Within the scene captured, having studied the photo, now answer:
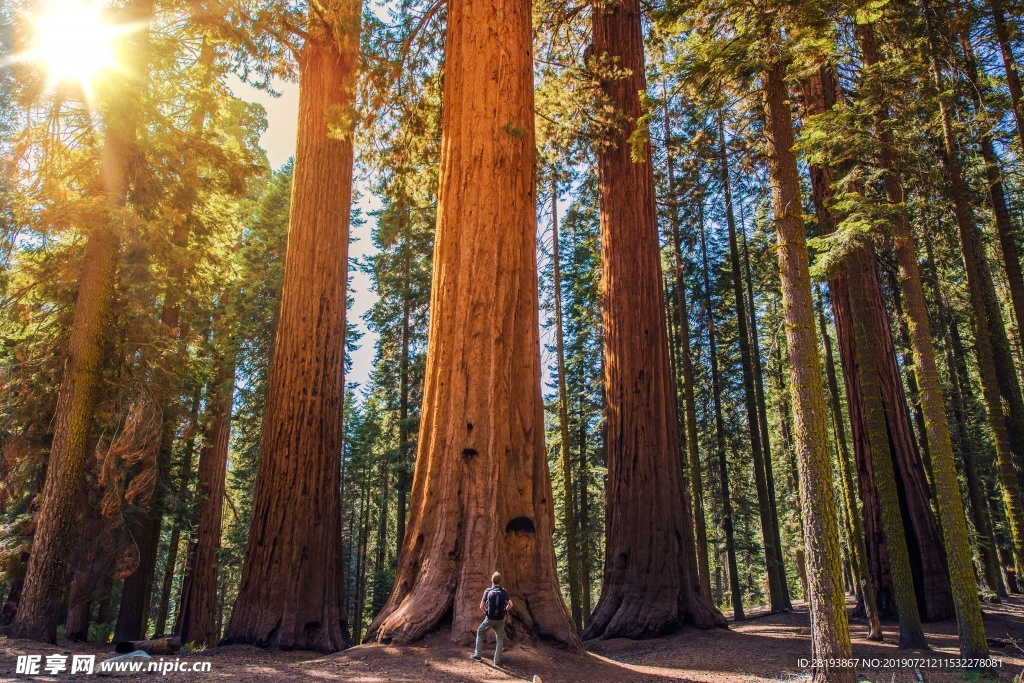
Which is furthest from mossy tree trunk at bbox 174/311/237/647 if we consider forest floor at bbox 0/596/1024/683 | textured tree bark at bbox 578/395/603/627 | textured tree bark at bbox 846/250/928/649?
textured tree bark at bbox 846/250/928/649

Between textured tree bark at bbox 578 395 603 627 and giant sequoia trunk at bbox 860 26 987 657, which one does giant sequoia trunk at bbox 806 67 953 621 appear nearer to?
giant sequoia trunk at bbox 860 26 987 657

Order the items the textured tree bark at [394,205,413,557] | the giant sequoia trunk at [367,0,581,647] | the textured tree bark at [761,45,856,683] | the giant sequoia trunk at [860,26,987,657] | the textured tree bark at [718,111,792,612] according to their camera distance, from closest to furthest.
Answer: the textured tree bark at [761,45,856,683], the giant sequoia trunk at [367,0,581,647], the giant sequoia trunk at [860,26,987,657], the textured tree bark at [718,111,792,612], the textured tree bark at [394,205,413,557]

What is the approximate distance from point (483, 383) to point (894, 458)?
399 inches

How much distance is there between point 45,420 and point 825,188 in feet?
53.6

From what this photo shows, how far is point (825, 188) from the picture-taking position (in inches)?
507

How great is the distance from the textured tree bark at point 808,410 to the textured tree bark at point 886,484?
115 inches

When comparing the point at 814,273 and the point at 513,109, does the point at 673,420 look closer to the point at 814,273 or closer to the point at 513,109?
the point at 814,273

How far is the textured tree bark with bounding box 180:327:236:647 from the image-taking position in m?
14.5

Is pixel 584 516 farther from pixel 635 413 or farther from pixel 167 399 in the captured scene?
pixel 167 399

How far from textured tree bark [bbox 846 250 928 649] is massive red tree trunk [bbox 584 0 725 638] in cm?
257

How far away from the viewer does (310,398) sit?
31.0 ft

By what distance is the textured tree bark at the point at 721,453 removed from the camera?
1800 centimetres

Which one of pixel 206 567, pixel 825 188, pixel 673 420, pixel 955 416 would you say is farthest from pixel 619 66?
pixel 955 416

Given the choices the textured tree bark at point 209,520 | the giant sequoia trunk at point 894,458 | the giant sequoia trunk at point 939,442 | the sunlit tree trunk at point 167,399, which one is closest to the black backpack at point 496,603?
the giant sequoia trunk at point 939,442
